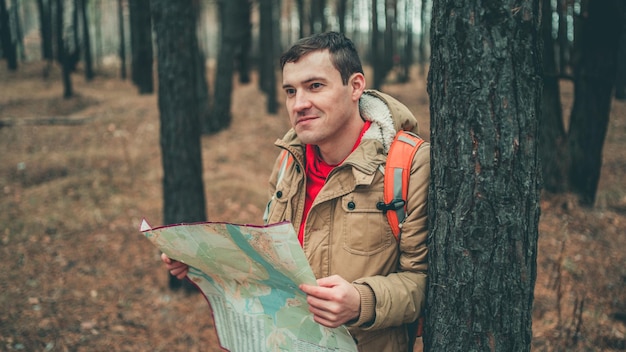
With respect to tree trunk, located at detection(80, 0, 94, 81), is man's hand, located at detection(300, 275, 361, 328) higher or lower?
lower

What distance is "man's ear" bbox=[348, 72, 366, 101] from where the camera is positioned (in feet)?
6.87

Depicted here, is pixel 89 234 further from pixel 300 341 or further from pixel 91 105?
pixel 91 105

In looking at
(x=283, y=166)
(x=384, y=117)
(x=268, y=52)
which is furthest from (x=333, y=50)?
(x=268, y=52)

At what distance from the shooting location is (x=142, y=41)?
52.8 ft

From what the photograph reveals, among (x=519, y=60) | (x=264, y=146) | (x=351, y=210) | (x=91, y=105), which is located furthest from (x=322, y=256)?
(x=91, y=105)

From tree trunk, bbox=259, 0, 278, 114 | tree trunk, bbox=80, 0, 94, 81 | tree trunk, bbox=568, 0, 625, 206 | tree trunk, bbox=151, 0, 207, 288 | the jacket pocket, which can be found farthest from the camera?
tree trunk, bbox=80, 0, 94, 81

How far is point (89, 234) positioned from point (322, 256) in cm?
628

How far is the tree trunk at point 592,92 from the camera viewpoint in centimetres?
690

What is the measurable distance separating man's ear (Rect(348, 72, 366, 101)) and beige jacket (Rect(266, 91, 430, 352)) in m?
0.21

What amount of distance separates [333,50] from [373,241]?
2.85ft

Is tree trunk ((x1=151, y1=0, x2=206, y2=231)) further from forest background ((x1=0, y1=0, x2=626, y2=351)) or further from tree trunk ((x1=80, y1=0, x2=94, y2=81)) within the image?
tree trunk ((x1=80, y1=0, x2=94, y2=81))

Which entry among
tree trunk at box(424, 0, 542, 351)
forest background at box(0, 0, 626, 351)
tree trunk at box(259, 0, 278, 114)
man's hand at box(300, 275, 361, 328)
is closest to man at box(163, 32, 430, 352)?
man's hand at box(300, 275, 361, 328)

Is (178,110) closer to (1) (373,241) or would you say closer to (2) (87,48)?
(1) (373,241)

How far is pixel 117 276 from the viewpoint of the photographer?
6000 millimetres
